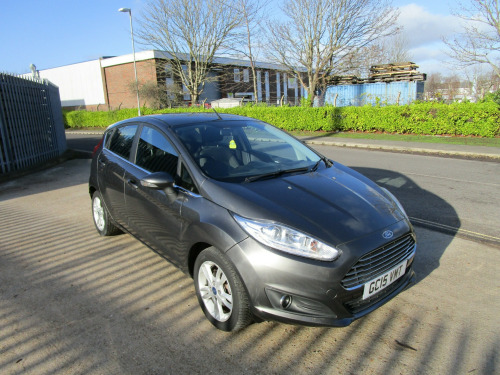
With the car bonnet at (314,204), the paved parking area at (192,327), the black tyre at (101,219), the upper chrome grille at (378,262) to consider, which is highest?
the car bonnet at (314,204)

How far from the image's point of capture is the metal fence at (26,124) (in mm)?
9945

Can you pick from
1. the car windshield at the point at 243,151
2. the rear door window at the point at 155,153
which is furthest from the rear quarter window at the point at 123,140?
the car windshield at the point at 243,151

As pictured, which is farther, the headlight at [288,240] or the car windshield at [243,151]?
the car windshield at [243,151]

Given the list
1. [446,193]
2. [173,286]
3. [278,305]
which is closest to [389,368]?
[278,305]

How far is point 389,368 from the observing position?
2.39m

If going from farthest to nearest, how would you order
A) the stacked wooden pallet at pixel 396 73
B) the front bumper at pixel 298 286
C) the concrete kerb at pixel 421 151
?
the stacked wooden pallet at pixel 396 73 → the concrete kerb at pixel 421 151 → the front bumper at pixel 298 286

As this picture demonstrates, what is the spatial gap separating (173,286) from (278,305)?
4.86 feet

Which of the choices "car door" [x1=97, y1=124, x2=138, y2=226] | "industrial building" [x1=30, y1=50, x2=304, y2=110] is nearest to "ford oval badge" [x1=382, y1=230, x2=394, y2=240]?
"car door" [x1=97, y1=124, x2=138, y2=226]

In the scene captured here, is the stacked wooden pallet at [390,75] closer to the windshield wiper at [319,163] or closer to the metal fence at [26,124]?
the metal fence at [26,124]

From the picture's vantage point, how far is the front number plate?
2.54 m

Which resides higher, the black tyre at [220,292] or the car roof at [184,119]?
the car roof at [184,119]

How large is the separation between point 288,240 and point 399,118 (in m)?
16.1

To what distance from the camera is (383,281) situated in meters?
2.64

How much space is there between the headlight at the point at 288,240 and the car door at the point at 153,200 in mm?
854
